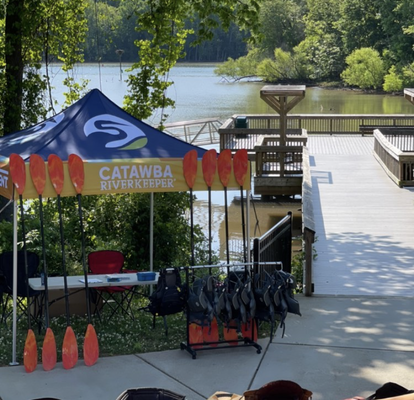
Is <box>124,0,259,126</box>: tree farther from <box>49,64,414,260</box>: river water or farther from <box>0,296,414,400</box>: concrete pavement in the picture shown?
<box>0,296,414,400</box>: concrete pavement

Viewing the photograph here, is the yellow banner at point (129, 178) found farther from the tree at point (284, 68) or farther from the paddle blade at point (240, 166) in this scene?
the tree at point (284, 68)

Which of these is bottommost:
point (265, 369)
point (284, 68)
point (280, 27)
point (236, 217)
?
point (236, 217)

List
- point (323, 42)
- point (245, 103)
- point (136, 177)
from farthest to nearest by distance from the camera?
point (323, 42), point (245, 103), point (136, 177)

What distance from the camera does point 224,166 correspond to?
9.02 metres

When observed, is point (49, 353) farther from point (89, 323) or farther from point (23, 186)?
point (23, 186)

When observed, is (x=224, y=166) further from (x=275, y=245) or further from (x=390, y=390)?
(x=390, y=390)

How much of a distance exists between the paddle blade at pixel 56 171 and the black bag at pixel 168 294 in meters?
1.46

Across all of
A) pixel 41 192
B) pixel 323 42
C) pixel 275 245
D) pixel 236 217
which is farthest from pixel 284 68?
pixel 41 192

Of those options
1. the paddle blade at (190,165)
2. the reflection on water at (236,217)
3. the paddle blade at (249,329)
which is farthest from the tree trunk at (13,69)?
the paddle blade at (249,329)

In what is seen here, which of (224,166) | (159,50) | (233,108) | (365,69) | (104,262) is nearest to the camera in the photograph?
(224,166)

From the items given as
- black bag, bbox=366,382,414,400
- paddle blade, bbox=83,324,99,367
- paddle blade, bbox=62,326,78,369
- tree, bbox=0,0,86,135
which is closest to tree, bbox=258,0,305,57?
tree, bbox=0,0,86,135

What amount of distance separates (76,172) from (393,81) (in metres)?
76.4

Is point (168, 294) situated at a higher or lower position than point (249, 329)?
higher

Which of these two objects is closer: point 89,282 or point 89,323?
point 89,323
